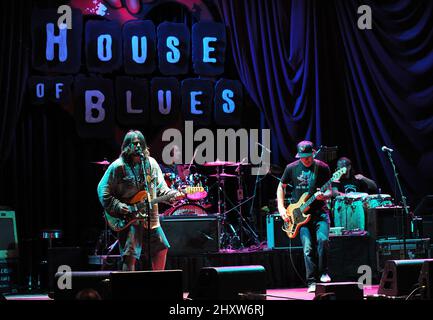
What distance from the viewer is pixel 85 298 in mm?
4652

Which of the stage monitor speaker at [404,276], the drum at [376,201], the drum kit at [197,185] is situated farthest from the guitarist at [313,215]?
the drum kit at [197,185]

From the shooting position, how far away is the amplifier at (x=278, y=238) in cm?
1220

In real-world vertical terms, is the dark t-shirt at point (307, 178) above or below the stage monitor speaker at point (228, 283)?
above

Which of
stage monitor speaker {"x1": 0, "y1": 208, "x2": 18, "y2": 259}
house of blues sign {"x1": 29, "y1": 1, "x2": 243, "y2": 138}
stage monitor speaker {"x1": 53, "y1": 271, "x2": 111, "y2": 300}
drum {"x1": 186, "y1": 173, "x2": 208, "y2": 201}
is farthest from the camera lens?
house of blues sign {"x1": 29, "y1": 1, "x2": 243, "y2": 138}

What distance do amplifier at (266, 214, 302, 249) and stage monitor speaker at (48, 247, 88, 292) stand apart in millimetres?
3135

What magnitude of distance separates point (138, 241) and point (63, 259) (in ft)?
12.2

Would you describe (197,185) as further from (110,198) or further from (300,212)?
(110,198)

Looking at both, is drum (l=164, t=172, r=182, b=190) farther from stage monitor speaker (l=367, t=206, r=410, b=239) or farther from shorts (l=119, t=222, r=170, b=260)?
shorts (l=119, t=222, r=170, b=260)

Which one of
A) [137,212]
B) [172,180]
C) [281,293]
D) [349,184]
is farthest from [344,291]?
[349,184]

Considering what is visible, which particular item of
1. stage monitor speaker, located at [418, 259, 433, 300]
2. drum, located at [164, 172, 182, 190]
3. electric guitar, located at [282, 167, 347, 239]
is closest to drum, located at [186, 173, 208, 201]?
drum, located at [164, 172, 182, 190]

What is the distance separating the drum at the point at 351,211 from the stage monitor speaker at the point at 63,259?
4448 millimetres

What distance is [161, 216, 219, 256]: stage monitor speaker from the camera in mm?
11664

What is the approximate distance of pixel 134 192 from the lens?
27.1ft

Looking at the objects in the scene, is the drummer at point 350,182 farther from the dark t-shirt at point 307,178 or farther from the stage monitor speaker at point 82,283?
the stage monitor speaker at point 82,283
